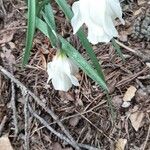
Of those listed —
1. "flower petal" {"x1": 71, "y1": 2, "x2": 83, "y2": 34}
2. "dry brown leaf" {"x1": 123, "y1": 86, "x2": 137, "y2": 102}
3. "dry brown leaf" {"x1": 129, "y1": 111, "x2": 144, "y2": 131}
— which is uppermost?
"flower petal" {"x1": 71, "y1": 2, "x2": 83, "y2": 34}

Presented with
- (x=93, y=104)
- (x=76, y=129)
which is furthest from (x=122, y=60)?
(x=76, y=129)

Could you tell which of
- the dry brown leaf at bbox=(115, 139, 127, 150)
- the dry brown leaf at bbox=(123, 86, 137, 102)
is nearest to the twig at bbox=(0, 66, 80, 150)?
the dry brown leaf at bbox=(115, 139, 127, 150)

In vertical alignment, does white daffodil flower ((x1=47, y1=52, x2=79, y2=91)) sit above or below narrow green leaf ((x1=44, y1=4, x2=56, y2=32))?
below

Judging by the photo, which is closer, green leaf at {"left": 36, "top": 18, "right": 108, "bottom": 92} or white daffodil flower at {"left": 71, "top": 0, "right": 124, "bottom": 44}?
white daffodil flower at {"left": 71, "top": 0, "right": 124, "bottom": 44}

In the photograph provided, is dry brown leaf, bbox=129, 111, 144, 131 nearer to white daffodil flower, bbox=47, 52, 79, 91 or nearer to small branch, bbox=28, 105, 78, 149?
small branch, bbox=28, 105, 78, 149

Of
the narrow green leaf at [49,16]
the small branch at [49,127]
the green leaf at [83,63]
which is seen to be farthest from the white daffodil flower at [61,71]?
the small branch at [49,127]

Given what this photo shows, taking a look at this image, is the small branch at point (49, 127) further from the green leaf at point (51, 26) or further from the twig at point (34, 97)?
the green leaf at point (51, 26)

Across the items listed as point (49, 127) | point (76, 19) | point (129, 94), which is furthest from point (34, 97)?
point (76, 19)
